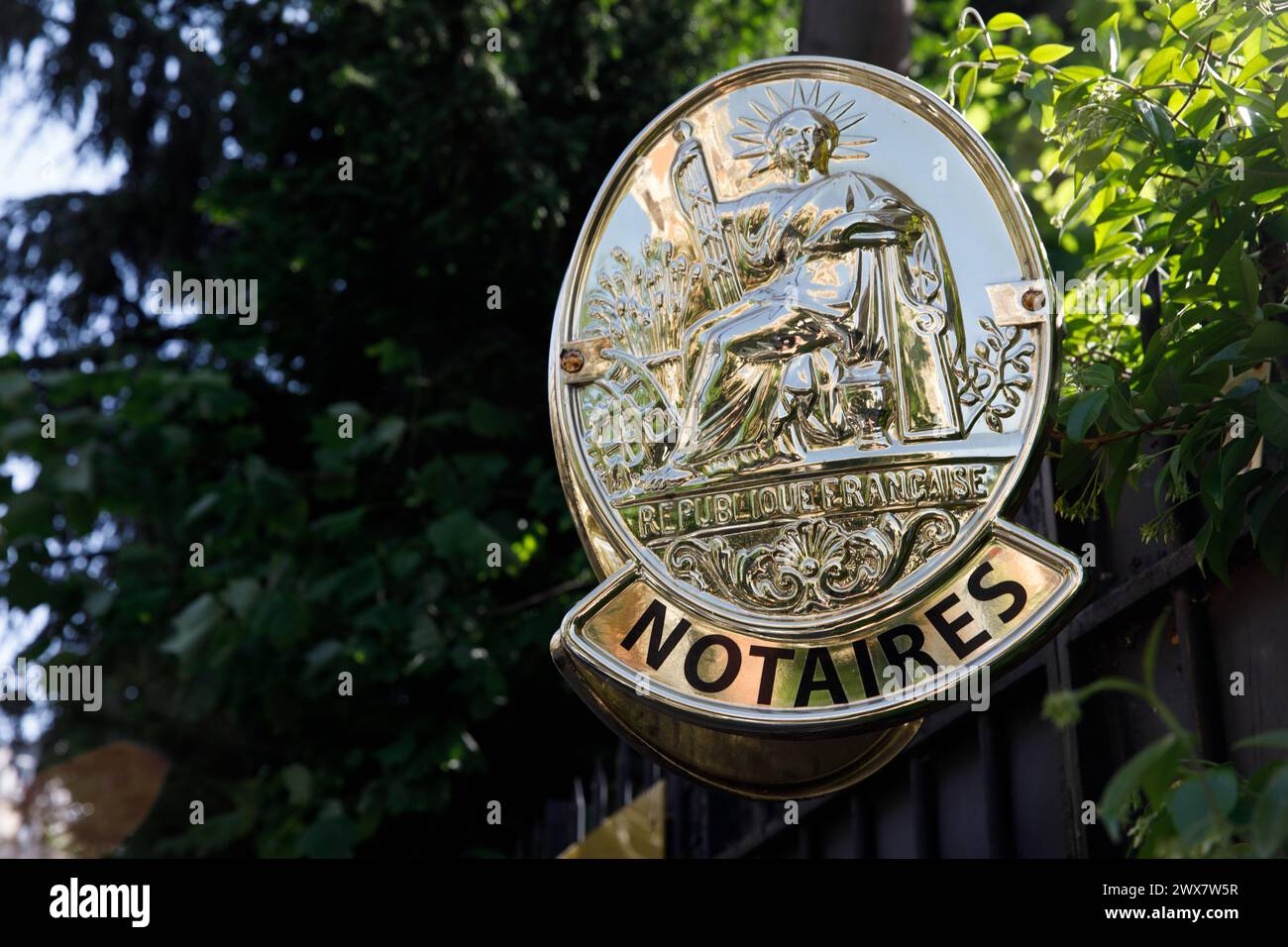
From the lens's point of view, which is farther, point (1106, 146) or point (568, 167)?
point (568, 167)

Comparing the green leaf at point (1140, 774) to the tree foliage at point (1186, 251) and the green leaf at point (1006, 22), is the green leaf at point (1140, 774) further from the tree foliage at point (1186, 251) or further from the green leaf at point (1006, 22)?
the green leaf at point (1006, 22)

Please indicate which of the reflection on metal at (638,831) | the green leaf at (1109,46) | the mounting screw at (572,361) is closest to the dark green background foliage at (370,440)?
the reflection on metal at (638,831)

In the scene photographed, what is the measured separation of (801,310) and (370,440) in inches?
165

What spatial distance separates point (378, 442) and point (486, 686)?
1.22m

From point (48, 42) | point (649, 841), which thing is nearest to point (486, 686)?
point (649, 841)

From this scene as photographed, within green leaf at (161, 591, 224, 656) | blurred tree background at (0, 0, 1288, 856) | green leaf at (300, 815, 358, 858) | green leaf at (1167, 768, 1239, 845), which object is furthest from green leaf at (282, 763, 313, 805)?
green leaf at (1167, 768, 1239, 845)

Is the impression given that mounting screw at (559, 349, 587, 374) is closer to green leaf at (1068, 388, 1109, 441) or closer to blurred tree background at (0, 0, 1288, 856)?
green leaf at (1068, 388, 1109, 441)

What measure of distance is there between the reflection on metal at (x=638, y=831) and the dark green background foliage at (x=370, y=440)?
34.9 inches

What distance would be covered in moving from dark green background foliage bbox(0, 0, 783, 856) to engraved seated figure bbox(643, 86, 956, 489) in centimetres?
371

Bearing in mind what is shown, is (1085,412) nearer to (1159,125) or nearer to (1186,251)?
(1186,251)

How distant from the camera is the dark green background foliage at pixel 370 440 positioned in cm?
629

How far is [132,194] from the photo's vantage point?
40.1 feet

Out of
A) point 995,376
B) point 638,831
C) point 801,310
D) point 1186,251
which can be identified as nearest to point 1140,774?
point 995,376

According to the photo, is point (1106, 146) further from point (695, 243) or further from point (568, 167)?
point (568, 167)
